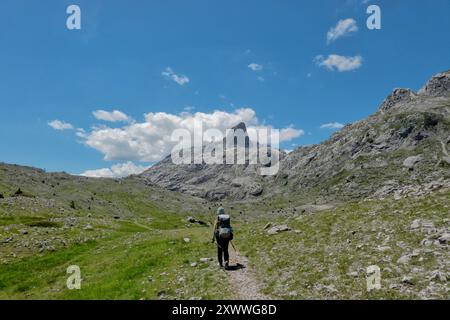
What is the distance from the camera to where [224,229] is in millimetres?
23969

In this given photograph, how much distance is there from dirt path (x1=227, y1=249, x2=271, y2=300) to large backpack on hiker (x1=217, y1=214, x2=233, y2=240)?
2.41m

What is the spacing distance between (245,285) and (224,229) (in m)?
4.52

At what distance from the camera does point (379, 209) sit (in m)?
30.9

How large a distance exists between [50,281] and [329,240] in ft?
78.2

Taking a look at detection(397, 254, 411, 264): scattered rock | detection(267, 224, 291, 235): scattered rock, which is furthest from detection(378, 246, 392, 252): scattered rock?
detection(267, 224, 291, 235): scattered rock

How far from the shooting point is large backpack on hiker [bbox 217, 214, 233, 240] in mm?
23859


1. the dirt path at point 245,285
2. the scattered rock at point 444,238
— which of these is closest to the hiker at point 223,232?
the dirt path at point 245,285

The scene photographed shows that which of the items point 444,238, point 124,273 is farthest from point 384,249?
point 124,273

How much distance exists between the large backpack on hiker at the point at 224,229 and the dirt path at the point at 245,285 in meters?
2.41

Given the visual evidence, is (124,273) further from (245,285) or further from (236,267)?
(245,285)

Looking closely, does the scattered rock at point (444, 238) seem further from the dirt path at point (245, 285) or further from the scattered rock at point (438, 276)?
the dirt path at point (245, 285)

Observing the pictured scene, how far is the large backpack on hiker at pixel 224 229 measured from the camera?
23.9 meters
